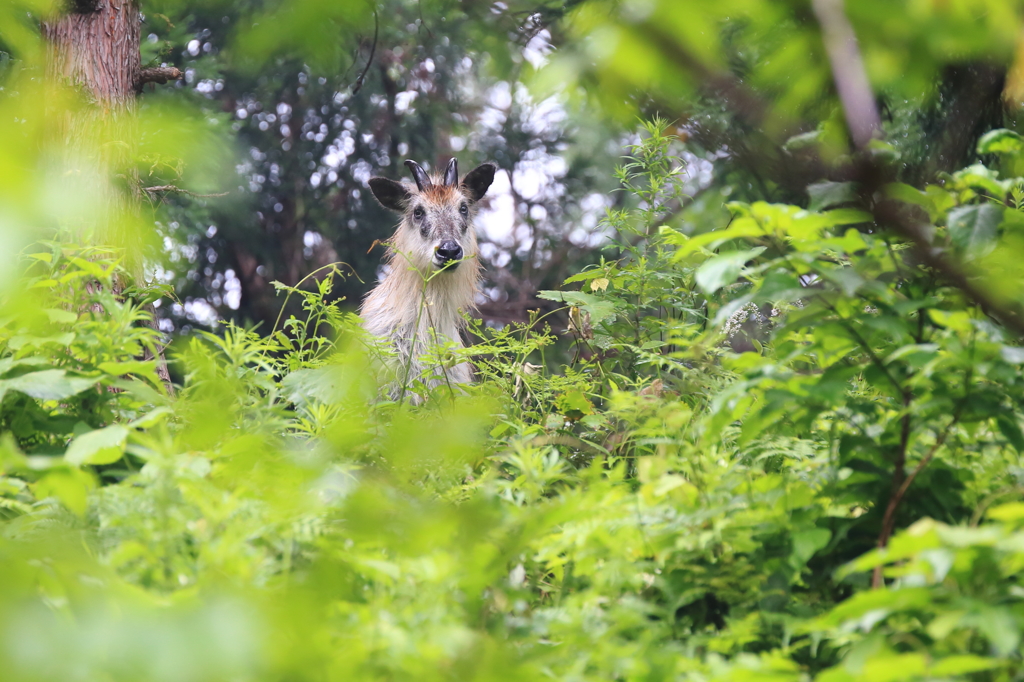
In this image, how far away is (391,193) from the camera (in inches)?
321

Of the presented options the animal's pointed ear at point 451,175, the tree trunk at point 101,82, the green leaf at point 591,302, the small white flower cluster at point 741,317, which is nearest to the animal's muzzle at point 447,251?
the animal's pointed ear at point 451,175

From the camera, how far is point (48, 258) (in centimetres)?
351

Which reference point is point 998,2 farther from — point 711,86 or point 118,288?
point 118,288

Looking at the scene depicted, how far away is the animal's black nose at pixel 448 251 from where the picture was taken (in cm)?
723

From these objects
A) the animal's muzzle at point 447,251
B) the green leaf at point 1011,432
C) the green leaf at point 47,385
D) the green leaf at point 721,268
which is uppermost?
the animal's muzzle at point 447,251

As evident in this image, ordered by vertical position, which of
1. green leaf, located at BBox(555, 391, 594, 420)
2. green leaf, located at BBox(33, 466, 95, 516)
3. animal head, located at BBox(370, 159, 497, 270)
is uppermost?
animal head, located at BBox(370, 159, 497, 270)

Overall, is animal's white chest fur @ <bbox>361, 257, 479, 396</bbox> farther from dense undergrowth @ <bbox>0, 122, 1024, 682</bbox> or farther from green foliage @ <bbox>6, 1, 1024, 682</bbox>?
dense undergrowth @ <bbox>0, 122, 1024, 682</bbox>

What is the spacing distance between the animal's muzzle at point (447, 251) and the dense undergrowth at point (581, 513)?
379cm

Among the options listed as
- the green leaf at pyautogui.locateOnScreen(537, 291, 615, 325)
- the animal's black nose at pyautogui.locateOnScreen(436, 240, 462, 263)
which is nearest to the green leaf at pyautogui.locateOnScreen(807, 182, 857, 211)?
the green leaf at pyautogui.locateOnScreen(537, 291, 615, 325)

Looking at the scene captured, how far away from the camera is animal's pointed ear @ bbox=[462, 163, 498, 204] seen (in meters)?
8.27

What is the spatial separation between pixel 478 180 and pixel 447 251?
1.43 m

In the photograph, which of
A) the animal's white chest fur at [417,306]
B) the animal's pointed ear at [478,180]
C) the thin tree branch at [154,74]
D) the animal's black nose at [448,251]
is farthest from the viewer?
the animal's pointed ear at [478,180]

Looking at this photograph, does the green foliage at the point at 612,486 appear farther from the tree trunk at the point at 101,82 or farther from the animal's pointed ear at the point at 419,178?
the animal's pointed ear at the point at 419,178

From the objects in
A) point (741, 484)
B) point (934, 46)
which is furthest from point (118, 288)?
point (934, 46)
